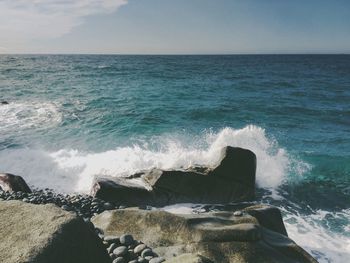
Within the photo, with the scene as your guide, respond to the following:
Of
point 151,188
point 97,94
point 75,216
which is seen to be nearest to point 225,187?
point 151,188

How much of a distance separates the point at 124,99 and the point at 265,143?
1772 cm

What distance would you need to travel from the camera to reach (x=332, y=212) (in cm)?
1233

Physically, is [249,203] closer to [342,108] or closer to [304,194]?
[304,194]

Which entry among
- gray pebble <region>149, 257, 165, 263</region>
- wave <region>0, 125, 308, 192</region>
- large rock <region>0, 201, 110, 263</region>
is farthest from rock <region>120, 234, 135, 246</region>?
wave <region>0, 125, 308, 192</region>

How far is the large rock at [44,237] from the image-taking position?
452 centimetres

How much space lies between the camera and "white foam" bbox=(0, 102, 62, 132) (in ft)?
78.1

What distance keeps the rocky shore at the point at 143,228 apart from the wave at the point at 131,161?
2.26 m

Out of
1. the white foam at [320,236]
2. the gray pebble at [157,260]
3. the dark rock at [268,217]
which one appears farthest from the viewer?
the white foam at [320,236]

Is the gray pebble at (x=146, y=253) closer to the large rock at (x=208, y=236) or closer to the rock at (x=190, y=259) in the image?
the large rock at (x=208, y=236)

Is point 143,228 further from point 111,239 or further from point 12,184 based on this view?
point 12,184

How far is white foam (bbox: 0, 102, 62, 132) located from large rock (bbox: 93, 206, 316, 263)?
59.0ft

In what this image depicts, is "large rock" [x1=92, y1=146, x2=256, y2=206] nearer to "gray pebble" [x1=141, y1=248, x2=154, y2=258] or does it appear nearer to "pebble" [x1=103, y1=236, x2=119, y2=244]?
"pebble" [x1=103, y1=236, x2=119, y2=244]

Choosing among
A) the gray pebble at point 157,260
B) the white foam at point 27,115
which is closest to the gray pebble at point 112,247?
the gray pebble at point 157,260

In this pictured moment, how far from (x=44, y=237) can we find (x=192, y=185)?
768 cm
